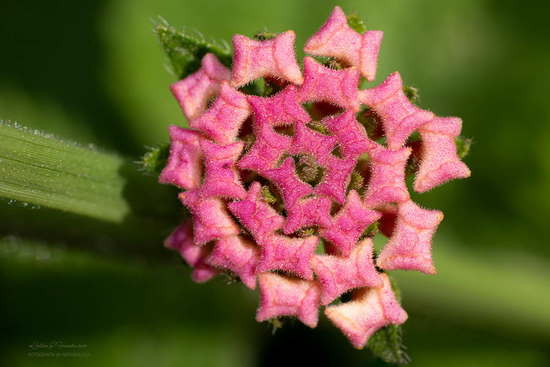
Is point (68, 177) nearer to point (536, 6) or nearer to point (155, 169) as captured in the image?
point (155, 169)

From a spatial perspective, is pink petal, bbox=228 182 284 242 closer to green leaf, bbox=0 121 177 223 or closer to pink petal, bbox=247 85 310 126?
pink petal, bbox=247 85 310 126

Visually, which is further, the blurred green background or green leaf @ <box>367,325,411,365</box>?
the blurred green background

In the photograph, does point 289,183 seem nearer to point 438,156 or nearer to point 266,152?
point 266,152

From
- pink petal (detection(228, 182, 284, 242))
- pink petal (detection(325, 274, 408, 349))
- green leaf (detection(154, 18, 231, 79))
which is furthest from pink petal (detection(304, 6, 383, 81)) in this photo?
pink petal (detection(325, 274, 408, 349))

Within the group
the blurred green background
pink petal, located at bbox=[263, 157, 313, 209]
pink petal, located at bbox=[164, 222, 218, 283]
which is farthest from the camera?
the blurred green background

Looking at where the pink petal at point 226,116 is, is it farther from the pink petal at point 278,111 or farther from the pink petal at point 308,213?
the pink petal at point 308,213

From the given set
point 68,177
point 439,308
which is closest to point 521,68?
point 439,308
